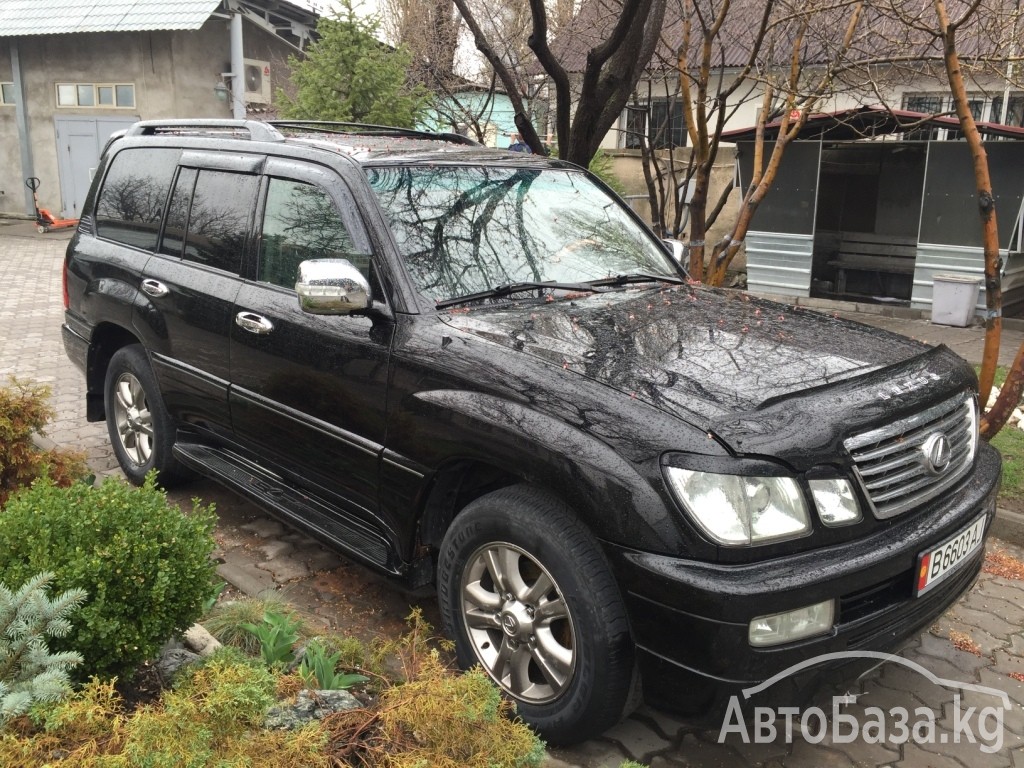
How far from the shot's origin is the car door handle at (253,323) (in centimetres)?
385

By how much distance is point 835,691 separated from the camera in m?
2.68

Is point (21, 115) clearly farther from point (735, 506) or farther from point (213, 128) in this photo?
point (735, 506)

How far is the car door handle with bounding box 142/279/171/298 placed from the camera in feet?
14.9

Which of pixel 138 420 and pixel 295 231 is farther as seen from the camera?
pixel 138 420

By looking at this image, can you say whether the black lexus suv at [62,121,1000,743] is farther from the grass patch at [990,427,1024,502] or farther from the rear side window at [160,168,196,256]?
the grass patch at [990,427,1024,502]

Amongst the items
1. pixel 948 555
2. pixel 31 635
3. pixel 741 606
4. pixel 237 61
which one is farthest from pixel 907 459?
pixel 237 61

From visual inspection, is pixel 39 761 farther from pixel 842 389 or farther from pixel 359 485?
pixel 842 389

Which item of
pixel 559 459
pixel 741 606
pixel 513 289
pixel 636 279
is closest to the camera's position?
pixel 741 606

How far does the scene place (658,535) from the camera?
248cm

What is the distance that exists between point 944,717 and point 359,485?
236cm

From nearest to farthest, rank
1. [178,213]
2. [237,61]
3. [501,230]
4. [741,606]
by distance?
[741,606]
[501,230]
[178,213]
[237,61]

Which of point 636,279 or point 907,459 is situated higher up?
point 636,279

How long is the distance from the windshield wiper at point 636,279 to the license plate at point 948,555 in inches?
65.2

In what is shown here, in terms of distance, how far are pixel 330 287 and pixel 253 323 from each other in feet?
2.96
